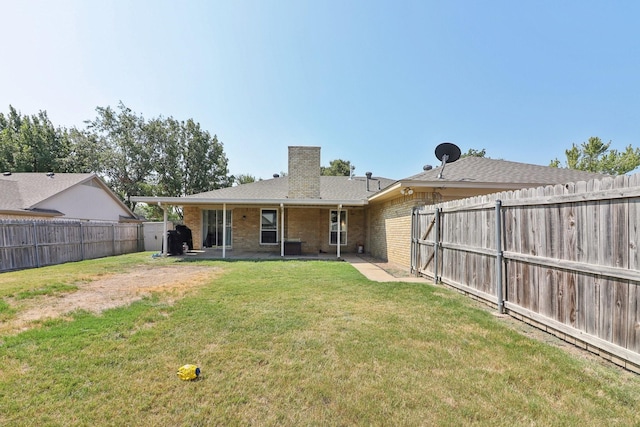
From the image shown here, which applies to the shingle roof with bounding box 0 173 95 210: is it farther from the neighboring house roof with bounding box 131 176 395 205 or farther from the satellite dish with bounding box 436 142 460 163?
the satellite dish with bounding box 436 142 460 163

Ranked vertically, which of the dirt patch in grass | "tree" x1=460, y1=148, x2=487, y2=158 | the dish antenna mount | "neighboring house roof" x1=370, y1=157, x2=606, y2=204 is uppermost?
"tree" x1=460, y1=148, x2=487, y2=158

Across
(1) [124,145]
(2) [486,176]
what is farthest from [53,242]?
(1) [124,145]

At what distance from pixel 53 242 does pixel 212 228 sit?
5.78m

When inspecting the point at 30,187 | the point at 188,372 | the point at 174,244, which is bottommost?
the point at 188,372

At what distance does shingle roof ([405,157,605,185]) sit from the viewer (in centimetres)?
841

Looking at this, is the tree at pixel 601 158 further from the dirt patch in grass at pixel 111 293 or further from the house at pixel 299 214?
the dirt patch in grass at pixel 111 293

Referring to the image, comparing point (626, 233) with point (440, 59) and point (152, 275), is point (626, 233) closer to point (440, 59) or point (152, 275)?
point (152, 275)

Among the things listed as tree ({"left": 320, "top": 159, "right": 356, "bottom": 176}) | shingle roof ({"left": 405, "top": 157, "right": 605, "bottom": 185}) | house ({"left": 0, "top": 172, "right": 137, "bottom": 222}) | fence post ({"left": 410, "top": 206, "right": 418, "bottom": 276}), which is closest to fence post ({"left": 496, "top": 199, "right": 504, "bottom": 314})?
fence post ({"left": 410, "top": 206, "right": 418, "bottom": 276})

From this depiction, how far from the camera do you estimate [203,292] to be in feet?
18.8

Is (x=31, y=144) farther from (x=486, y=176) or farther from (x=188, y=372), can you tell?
(x=486, y=176)

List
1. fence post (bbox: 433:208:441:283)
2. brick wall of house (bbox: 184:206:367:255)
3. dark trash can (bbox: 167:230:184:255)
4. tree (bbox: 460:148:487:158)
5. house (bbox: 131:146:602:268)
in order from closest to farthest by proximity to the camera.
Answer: fence post (bbox: 433:208:441:283) < house (bbox: 131:146:602:268) < dark trash can (bbox: 167:230:184:255) < brick wall of house (bbox: 184:206:367:255) < tree (bbox: 460:148:487:158)

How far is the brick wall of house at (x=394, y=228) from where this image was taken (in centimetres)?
860

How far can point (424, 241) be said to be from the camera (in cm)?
744

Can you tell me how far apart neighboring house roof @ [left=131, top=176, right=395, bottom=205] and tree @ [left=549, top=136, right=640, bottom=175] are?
2495cm
